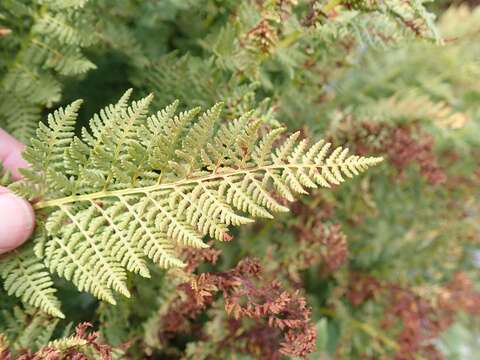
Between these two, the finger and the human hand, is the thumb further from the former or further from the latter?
the finger

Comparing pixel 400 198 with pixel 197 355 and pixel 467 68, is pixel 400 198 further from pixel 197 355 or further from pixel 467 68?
pixel 197 355

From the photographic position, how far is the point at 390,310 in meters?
1.85

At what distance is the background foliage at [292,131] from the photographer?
1208 millimetres

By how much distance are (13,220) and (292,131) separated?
87 centimetres

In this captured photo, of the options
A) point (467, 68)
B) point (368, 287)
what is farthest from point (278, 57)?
point (467, 68)

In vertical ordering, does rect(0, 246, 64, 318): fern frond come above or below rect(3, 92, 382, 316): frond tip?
below

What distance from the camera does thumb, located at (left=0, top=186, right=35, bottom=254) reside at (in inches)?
35.8

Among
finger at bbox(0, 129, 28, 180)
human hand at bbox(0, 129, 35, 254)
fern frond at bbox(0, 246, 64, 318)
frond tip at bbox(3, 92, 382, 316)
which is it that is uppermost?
frond tip at bbox(3, 92, 382, 316)

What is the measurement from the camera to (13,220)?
913 mm

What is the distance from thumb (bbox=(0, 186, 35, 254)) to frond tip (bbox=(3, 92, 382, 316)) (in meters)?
0.02

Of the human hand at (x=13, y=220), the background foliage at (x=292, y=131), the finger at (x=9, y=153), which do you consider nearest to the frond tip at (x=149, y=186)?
the human hand at (x=13, y=220)

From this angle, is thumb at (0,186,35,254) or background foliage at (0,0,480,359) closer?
thumb at (0,186,35,254)

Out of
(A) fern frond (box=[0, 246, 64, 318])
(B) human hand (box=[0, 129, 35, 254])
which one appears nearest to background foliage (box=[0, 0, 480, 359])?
(A) fern frond (box=[0, 246, 64, 318])

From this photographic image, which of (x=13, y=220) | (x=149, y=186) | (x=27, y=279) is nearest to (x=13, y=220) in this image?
(x=13, y=220)
